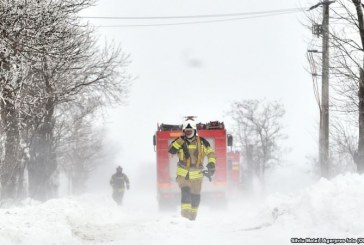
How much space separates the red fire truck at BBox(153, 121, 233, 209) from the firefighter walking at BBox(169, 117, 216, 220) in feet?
21.1

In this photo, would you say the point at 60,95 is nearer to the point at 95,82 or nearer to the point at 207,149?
the point at 95,82

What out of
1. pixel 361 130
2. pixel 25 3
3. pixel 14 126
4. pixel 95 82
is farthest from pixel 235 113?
pixel 25 3

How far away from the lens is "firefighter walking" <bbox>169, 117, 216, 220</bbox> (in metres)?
10.7

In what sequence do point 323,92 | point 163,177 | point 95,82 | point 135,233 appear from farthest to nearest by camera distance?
point 95,82, point 323,92, point 163,177, point 135,233

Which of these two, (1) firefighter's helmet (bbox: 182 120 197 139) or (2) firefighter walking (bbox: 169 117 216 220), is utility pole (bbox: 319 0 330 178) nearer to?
(2) firefighter walking (bbox: 169 117 216 220)

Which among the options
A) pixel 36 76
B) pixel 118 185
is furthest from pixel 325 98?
pixel 36 76

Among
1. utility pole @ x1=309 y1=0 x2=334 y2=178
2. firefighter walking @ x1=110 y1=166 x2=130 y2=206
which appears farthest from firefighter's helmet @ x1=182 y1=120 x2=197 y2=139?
firefighter walking @ x1=110 y1=166 x2=130 y2=206

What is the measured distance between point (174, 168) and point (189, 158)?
680 centimetres

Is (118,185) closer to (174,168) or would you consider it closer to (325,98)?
(174,168)

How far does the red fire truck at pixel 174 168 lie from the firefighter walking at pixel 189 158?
6426mm

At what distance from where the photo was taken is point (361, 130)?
58.3 feet

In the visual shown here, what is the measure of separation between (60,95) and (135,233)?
1176cm

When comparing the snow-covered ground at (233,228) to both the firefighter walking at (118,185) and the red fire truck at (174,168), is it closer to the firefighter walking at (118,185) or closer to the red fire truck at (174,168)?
the red fire truck at (174,168)

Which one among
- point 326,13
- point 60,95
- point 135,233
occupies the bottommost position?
point 135,233
